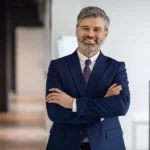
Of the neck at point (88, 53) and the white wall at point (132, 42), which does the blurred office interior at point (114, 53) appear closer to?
the white wall at point (132, 42)

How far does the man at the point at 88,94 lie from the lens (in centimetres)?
241

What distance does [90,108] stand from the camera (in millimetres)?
2447

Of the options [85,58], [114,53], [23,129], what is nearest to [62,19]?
[114,53]

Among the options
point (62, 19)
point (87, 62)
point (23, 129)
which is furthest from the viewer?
point (23, 129)

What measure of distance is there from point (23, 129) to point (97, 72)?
6575 millimetres

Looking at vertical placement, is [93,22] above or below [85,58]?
above

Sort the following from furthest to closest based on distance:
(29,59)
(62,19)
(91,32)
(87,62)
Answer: (29,59) → (62,19) → (87,62) → (91,32)

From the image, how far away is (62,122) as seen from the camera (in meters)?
2.48

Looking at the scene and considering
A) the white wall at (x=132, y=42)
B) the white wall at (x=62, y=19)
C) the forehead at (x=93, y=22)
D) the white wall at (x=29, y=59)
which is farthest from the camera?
the white wall at (x=29, y=59)

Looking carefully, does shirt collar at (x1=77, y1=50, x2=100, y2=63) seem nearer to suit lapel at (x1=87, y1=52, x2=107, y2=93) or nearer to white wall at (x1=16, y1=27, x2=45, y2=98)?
suit lapel at (x1=87, y1=52, x2=107, y2=93)

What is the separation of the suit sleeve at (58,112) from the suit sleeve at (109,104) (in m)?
0.04

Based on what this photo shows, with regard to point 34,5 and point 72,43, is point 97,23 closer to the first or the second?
→ point 72,43

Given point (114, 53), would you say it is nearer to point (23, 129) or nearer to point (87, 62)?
point (87, 62)

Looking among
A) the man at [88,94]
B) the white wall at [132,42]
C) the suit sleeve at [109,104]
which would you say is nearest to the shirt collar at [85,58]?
the man at [88,94]
